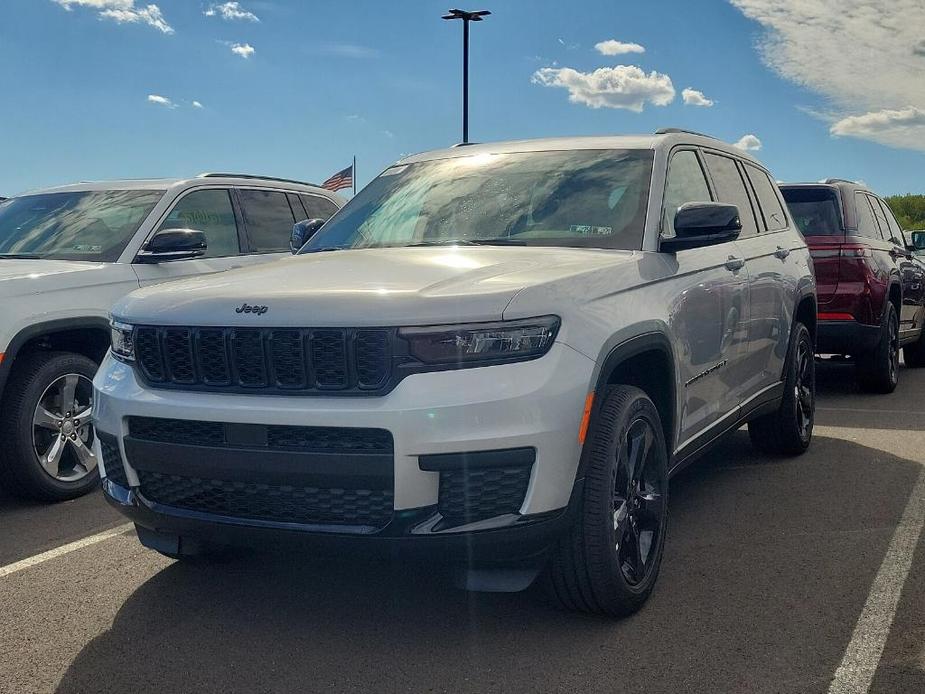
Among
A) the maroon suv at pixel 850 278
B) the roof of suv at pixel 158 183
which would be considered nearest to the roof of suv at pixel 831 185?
the maroon suv at pixel 850 278

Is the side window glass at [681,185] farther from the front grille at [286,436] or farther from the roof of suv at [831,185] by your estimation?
the roof of suv at [831,185]

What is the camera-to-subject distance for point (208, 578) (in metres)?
4.19

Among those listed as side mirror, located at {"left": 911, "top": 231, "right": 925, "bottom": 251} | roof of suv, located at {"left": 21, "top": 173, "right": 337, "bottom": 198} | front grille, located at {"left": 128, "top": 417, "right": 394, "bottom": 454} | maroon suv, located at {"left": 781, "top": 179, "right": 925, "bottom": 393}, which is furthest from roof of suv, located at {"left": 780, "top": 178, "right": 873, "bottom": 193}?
front grille, located at {"left": 128, "top": 417, "right": 394, "bottom": 454}

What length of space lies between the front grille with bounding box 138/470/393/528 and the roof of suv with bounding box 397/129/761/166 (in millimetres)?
2328

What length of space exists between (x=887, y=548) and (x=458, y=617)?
2110 mm

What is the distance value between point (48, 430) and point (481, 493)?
3.46 m

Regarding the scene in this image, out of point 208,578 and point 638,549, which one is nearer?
point 638,549

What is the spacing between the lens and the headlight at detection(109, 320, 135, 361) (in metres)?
3.60

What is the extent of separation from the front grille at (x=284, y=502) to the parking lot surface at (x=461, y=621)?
0.18 metres

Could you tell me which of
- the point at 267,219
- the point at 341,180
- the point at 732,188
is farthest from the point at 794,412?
the point at 341,180

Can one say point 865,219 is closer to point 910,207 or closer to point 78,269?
point 78,269

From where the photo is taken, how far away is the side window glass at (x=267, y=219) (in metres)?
7.09

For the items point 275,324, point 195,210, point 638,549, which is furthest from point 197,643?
point 195,210

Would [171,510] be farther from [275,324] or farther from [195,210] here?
[195,210]
